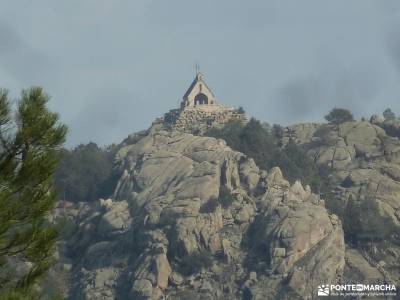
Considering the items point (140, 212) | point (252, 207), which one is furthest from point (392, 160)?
point (140, 212)

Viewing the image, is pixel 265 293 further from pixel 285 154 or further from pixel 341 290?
pixel 285 154

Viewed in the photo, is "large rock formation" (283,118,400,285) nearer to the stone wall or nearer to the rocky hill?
the rocky hill

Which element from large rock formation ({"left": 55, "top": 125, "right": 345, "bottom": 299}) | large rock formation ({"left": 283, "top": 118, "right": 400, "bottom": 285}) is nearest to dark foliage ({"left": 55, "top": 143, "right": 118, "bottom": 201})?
large rock formation ({"left": 55, "top": 125, "right": 345, "bottom": 299})

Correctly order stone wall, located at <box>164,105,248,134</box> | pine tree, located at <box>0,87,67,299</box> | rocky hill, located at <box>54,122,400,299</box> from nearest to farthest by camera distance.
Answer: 1. pine tree, located at <box>0,87,67,299</box>
2. rocky hill, located at <box>54,122,400,299</box>
3. stone wall, located at <box>164,105,248,134</box>

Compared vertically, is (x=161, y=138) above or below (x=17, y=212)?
above

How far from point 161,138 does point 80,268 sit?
25.8 metres

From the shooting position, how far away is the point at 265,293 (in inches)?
4998

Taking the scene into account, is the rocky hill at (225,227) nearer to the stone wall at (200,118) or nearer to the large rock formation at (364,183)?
the large rock formation at (364,183)

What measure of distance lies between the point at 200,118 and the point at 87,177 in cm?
1809

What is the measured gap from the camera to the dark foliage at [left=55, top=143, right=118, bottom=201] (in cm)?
16712

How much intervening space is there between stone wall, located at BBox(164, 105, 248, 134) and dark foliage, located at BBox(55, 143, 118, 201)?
1140cm

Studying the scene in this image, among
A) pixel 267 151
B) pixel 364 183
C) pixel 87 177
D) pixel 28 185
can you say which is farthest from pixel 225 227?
pixel 28 185

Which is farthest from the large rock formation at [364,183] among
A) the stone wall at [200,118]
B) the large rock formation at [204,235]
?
the stone wall at [200,118]

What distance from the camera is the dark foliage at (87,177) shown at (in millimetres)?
167125
